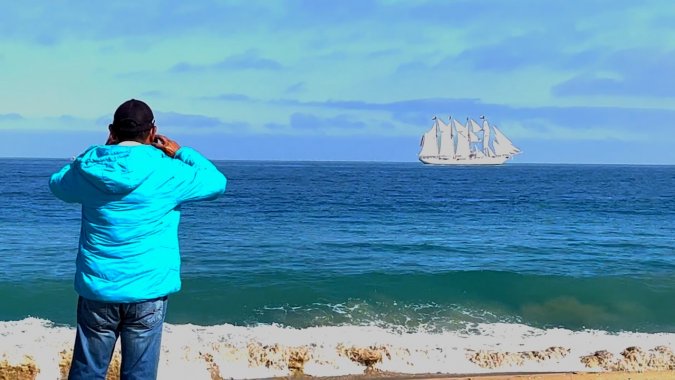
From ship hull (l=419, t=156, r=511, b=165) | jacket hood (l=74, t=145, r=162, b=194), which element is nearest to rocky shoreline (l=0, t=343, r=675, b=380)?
jacket hood (l=74, t=145, r=162, b=194)

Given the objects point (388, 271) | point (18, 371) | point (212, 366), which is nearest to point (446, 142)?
point (388, 271)

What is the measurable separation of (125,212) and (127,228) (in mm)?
74

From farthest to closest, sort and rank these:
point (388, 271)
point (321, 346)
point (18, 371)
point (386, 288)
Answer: point (388, 271) → point (386, 288) → point (321, 346) → point (18, 371)

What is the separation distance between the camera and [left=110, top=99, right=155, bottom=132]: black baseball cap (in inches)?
120

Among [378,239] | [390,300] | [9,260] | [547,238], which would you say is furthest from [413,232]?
[9,260]

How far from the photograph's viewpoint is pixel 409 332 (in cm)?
965

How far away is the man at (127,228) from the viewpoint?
300 cm

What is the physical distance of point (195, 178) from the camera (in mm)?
3105

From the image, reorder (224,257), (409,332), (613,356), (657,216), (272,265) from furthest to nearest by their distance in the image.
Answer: (657,216) < (224,257) < (272,265) < (409,332) < (613,356)

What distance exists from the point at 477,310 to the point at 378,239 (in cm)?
876

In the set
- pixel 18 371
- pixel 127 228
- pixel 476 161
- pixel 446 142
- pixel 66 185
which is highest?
pixel 446 142

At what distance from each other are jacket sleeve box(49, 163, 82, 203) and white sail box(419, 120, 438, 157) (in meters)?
137

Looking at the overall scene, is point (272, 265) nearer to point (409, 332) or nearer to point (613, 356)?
point (409, 332)

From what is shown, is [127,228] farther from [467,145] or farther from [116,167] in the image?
[467,145]
